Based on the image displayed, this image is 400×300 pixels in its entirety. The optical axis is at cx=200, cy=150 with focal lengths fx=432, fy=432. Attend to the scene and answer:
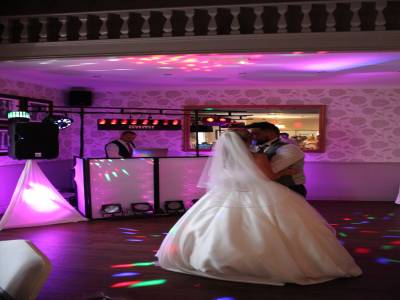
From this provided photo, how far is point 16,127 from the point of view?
20.0 feet

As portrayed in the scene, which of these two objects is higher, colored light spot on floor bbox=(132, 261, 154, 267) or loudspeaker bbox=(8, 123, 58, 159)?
→ loudspeaker bbox=(8, 123, 58, 159)

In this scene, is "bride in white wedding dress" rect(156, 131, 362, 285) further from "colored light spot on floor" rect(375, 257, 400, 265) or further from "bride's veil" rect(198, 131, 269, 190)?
"colored light spot on floor" rect(375, 257, 400, 265)

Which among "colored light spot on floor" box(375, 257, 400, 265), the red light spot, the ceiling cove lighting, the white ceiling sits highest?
the white ceiling

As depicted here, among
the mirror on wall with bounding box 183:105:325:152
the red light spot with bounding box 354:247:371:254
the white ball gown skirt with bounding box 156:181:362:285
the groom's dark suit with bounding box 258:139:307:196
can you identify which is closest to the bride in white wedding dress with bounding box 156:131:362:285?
the white ball gown skirt with bounding box 156:181:362:285

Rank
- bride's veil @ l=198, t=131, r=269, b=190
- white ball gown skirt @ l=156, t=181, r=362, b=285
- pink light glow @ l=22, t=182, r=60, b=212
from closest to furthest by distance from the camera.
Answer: white ball gown skirt @ l=156, t=181, r=362, b=285
bride's veil @ l=198, t=131, r=269, b=190
pink light glow @ l=22, t=182, r=60, b=212

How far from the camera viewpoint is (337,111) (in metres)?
9.13

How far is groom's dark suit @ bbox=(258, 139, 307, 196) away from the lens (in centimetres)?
448

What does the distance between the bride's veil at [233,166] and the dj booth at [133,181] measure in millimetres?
3110

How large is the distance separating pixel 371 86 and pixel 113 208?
5.77 meters

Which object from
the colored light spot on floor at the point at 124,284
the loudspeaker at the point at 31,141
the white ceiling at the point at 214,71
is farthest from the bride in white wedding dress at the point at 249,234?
the loudspeaker at the point at 31,141

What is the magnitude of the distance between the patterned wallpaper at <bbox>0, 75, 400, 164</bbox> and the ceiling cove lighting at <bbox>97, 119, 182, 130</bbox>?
1.69ft

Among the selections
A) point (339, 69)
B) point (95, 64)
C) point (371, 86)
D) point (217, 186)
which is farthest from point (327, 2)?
point (371, 86)

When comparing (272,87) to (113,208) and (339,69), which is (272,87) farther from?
(113,208)

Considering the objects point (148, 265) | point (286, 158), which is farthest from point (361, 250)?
point (148, 265)
